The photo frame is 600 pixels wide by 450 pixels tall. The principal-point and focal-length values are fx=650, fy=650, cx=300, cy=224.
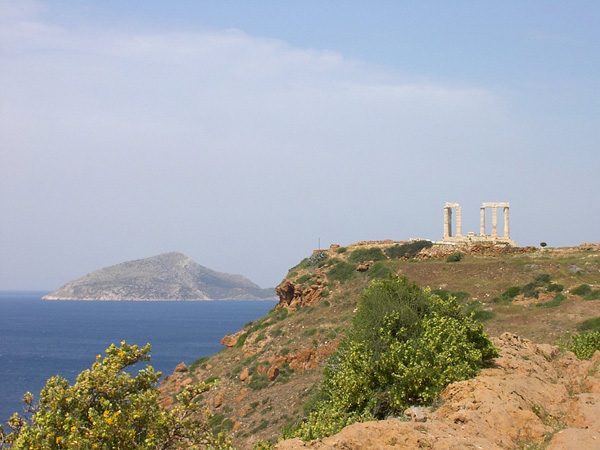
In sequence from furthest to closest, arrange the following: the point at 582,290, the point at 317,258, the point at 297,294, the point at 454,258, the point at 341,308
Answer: the point at 317,258
the point at 454,258
the point at 297,294
the point at 341,308
the point at 582,290

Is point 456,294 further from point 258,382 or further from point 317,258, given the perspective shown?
point 317,258

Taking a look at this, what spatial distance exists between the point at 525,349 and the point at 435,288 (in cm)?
2312

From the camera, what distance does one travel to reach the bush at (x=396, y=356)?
17.5 metres

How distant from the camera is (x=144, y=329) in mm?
144125

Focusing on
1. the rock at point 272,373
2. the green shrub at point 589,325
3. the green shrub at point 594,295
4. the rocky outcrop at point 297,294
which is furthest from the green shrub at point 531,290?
the rock at point 272,373

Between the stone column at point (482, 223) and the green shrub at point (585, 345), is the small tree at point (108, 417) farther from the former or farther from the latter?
the stone column at point (482, 223)

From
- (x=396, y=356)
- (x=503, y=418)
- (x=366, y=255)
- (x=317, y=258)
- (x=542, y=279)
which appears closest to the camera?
(x=503, y=418)

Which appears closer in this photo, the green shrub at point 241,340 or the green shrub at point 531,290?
the green shrub at point 531,290

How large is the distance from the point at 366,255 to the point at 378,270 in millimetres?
6198

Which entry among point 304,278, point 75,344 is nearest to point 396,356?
point 304,278

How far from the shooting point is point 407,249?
58438 mm

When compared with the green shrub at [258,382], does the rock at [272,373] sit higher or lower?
higher

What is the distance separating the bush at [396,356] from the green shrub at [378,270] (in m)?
27.3

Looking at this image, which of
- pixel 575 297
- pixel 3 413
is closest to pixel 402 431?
pixel 575 297
